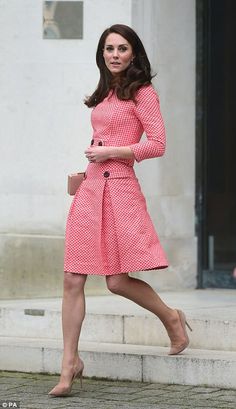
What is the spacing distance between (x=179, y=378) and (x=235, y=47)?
11.4 feet

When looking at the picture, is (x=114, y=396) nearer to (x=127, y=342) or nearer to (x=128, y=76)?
(x=127, y=342)

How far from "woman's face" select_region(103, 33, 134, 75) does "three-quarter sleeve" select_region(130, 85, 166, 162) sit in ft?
0.57

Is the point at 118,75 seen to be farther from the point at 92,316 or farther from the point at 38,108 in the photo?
the point at 38,108

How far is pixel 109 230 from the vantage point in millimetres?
7488

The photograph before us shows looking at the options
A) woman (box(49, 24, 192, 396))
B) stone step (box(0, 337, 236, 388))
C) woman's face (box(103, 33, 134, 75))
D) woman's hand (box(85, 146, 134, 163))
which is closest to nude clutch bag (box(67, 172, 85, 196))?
woman (box(49, 24, 192, 396))


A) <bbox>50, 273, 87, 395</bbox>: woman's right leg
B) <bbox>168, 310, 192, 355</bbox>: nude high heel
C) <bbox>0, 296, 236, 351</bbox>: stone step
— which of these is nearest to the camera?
<bbox>50, 273, 87, 395</bbox>: woman's right leg

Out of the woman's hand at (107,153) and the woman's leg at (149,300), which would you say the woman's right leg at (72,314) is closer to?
the woman's leg at (149,300)

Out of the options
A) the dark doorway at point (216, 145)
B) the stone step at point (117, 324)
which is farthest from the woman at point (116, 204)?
the dark doorway at point (216, 145)

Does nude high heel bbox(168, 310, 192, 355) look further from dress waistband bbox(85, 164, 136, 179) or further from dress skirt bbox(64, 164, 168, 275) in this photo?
dress waistband bbox(85, 164, 136, 179)

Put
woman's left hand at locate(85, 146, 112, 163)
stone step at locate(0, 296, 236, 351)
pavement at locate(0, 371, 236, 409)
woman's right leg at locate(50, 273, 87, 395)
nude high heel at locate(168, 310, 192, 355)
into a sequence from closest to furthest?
pavement at locate(0, 371, 236, 409), woman's left hand at locate(85, 146, 112, 163), woman's right leg at locate(50, 273, 87, 395), nude high heel at locate(168, 310, 192, 355), stone step at locate(0, 296, 236, 351)

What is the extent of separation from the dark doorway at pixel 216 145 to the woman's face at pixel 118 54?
2.93 m

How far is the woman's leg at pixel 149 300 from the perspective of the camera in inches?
295

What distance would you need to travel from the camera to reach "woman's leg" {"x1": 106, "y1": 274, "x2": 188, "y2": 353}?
7492 mm

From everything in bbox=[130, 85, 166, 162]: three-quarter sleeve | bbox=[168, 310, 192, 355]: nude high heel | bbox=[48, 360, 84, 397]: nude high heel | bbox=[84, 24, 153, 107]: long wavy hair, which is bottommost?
bbox=[48, 360, 84, 397]: nude high heel
